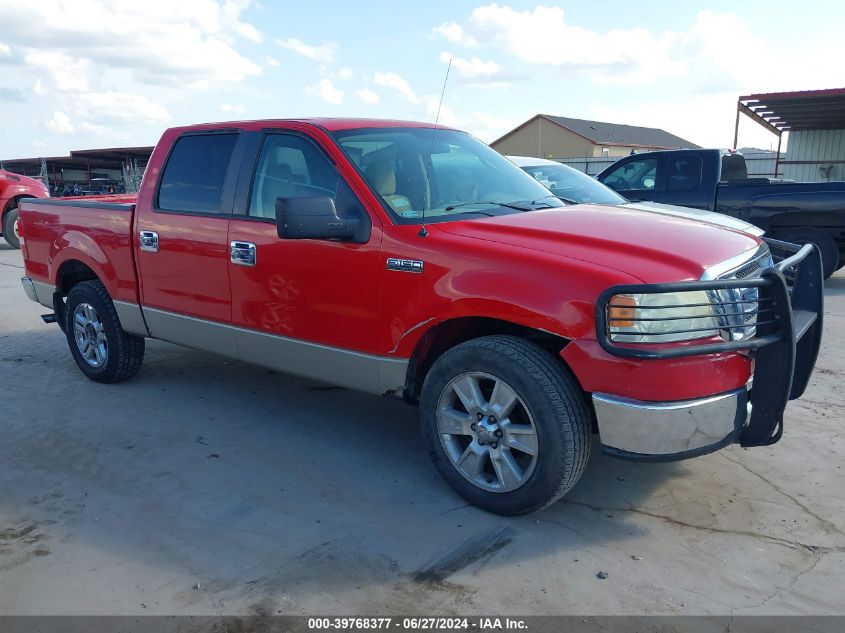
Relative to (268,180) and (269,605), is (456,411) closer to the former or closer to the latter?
(269,605)

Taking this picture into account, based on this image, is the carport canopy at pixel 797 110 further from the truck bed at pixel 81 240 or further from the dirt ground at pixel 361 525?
the truck bed at pixel 81 240

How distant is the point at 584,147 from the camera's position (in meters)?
48.3

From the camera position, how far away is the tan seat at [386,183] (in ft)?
12.5

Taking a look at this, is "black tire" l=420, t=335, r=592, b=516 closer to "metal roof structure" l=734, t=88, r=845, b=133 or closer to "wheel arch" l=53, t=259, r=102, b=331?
"wheel arch" l=53, t=259, r=102, b=331

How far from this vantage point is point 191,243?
15.1 feet

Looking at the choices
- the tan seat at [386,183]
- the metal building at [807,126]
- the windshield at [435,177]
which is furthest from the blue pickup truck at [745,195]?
the metal building at [807,126]

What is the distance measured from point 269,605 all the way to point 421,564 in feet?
2.15

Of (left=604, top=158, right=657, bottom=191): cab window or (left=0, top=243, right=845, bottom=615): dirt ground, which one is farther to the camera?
(left=604, top=158, right=657, bottom=191): cab window

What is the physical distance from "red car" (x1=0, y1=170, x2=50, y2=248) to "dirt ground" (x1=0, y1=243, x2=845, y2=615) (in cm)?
1152

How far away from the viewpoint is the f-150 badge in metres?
3.51

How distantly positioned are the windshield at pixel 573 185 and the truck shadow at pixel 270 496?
3.23 m

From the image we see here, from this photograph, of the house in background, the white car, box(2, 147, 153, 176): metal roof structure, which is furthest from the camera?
the house in background

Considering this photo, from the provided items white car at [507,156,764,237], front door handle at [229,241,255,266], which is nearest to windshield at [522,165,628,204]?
white car at [507,156,764,237]

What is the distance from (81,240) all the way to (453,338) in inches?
132
